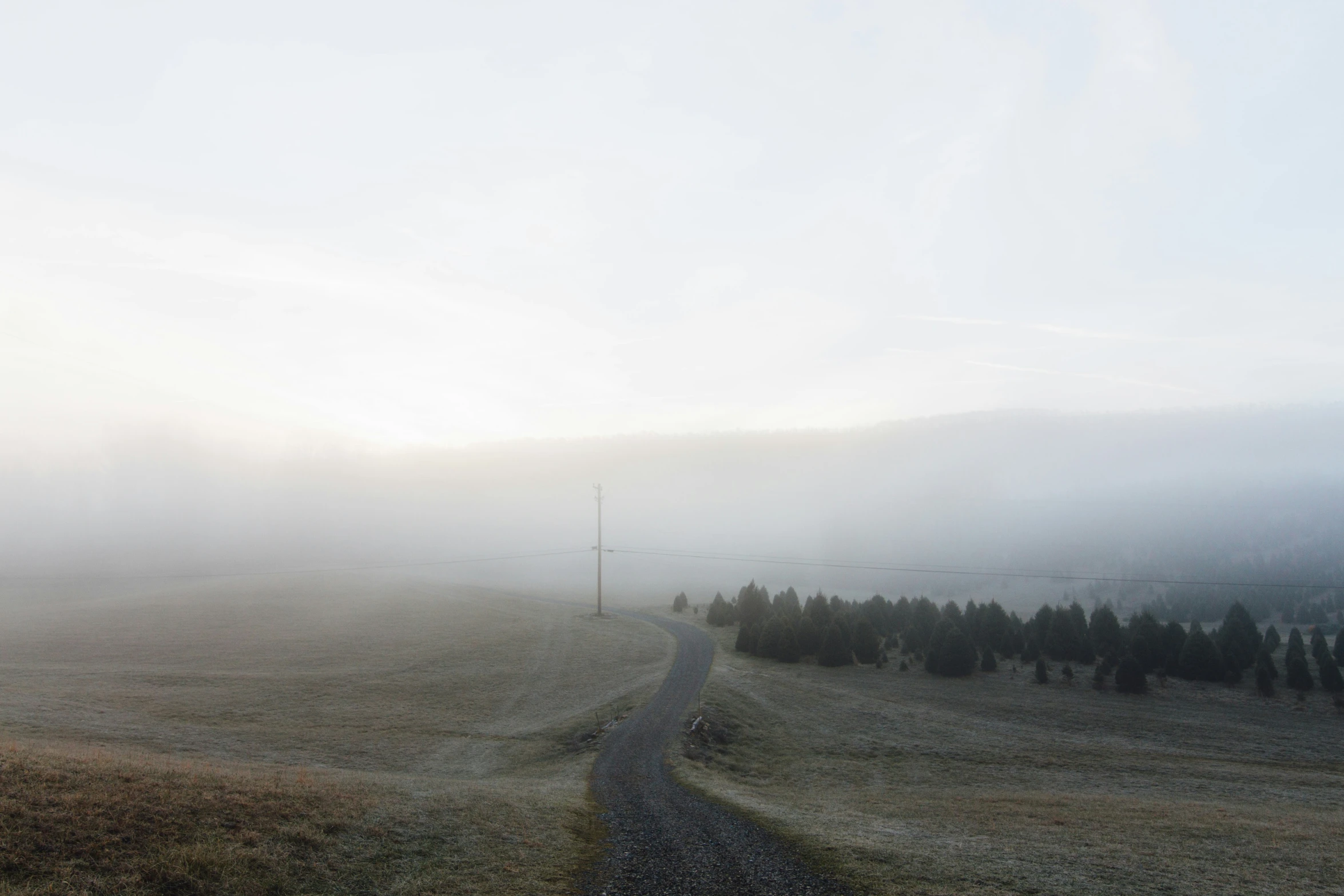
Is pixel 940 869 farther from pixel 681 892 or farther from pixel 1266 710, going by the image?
pixel 1266 710

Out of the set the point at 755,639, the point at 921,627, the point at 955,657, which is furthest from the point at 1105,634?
the point at 755,639

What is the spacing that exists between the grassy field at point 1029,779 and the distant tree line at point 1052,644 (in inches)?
119

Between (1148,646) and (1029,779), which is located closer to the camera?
(1029,779)

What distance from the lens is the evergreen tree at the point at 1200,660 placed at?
7200 cm

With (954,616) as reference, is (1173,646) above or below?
below

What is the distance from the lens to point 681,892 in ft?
54.8

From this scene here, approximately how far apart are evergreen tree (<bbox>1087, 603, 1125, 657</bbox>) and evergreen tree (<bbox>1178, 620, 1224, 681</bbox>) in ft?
22.8

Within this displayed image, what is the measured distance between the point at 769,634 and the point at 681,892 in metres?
64.4

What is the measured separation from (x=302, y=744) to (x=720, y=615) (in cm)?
7628

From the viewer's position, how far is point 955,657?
7356cm

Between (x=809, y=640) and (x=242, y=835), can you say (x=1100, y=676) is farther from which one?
(x=242, y=835)

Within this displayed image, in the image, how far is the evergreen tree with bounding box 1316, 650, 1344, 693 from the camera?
6550 centimetres

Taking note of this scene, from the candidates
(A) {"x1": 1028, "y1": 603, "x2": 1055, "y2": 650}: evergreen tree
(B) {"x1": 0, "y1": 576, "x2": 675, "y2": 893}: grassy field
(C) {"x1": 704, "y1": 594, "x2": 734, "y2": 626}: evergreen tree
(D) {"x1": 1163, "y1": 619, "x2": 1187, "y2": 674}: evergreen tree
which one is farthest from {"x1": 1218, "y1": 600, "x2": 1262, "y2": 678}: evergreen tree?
(B) {"x1": 0, "y1": 576, "x2": 675, "y2": 893}: grassy field

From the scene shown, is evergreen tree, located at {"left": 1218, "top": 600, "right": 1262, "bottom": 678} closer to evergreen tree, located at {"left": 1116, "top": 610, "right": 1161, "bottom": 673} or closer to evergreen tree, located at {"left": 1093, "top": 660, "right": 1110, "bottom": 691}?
evergreen tree, located at {"left": 1116, "top": 610, "right": 1161, "bottom": 673}
